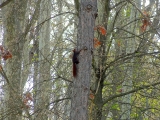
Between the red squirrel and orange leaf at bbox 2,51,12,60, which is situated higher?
orange leaf at bbox 2,51,12,60

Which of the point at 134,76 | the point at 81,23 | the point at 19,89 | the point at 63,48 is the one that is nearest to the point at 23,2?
the point at 63,48

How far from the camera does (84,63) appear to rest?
6.33m

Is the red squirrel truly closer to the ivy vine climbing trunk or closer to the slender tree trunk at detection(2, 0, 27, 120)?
the ivy vine climbing trunk

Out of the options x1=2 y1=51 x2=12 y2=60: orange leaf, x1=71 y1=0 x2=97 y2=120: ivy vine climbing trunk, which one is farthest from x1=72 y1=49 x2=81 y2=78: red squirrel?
x1=2 y1=51 x2=12 y2=60: orange leaf

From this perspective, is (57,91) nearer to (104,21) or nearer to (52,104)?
(52,104)

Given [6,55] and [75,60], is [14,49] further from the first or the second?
[75,60]

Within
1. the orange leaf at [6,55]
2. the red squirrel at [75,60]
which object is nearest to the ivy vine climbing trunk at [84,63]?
the red squirrel at [75,60]

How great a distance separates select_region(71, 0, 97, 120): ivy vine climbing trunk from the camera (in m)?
6.22

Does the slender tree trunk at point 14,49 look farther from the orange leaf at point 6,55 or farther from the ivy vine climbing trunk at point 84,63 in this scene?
the ivy vine climbing trunk at point 84,63

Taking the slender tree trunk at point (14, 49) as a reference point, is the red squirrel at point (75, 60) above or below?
below

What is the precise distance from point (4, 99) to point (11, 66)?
679mm

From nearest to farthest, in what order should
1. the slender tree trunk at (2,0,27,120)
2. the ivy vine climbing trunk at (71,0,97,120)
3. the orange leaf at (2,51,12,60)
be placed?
the ivy vine climbing trunk at (71,0,97,120) → the orange leaf at (2,51,12,60) → the slender tree trunk at (2,0,27,120)

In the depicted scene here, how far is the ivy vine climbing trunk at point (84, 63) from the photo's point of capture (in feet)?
20.4

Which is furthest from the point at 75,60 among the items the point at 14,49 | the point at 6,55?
the point at 14,49
